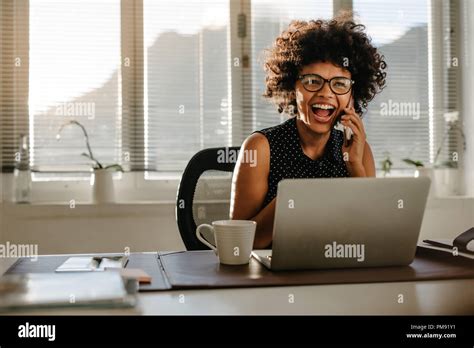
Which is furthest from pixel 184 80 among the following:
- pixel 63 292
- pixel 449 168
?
pixel 63 292

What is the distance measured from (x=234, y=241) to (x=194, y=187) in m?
0.58

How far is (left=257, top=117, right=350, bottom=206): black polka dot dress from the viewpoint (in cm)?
153

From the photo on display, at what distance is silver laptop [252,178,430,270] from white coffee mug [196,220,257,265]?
0.26 ft

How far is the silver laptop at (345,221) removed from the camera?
0.79m

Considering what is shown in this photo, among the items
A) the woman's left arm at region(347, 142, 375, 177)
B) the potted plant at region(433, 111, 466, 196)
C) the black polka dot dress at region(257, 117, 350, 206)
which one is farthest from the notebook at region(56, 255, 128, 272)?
the potted plant at region(433, 111, 466, 196)

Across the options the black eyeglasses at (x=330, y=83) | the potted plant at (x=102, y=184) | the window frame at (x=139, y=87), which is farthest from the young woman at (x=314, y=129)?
the potted plant at (x=102, y=184)
